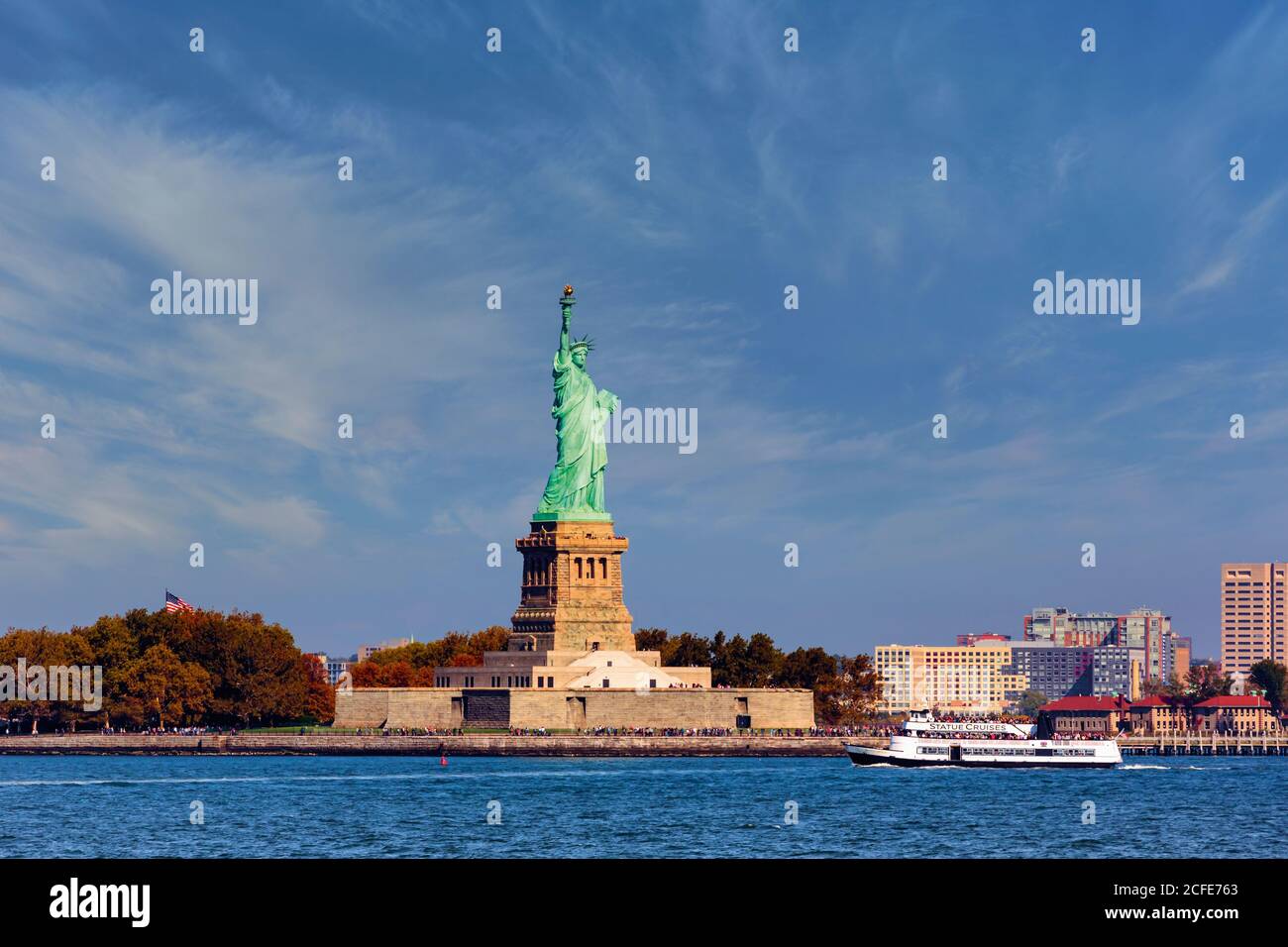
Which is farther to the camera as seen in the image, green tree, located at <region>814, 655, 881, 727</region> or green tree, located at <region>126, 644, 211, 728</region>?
green tree, located at <region>814, 655, 881, 727</region>

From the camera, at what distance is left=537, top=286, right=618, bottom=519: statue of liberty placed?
5571 inches

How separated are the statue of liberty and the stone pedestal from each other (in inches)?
90.6

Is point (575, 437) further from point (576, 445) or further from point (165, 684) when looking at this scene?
point (165, 684)

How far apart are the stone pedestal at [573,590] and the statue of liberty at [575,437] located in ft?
7.55

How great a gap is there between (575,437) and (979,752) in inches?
1624

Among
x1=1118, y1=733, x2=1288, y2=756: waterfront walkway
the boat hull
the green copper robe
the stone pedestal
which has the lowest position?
x1=1118, y1=733, x2=1288, y2=756: waterfront walkway

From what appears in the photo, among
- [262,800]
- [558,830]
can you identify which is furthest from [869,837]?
[262,800]

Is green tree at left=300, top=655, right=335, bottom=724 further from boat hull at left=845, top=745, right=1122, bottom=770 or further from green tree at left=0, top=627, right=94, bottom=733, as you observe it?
boat hull at left=845, top=745, right=1122, bottom=770

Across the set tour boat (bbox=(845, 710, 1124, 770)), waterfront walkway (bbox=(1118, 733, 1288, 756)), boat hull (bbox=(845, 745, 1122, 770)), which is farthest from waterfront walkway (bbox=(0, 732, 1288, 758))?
waterfront walkway (bbox=(1118, 733, 1288, 756))

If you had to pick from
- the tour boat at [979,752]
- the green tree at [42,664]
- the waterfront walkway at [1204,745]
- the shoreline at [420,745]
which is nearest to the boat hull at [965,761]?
the tour boat at [979,752]

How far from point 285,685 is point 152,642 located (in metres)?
11.2

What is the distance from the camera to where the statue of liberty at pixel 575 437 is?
5571 inches
